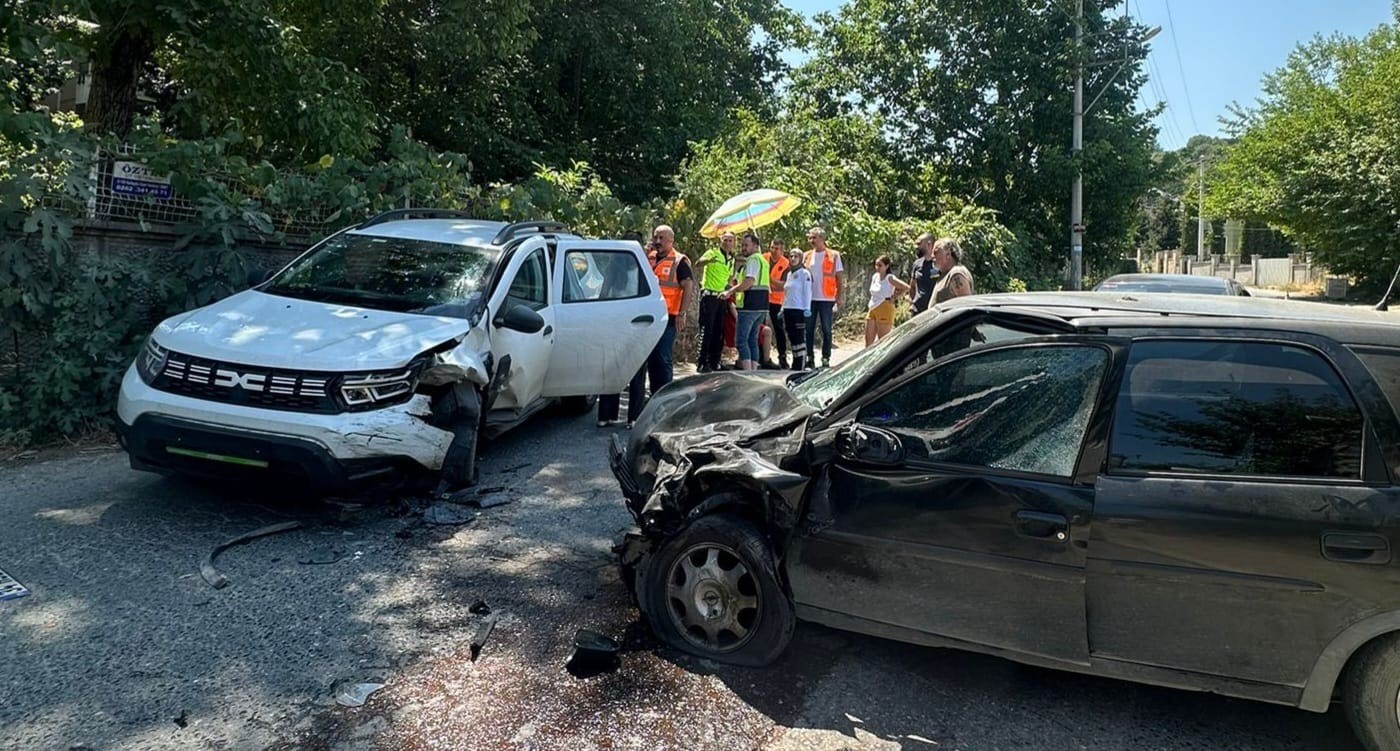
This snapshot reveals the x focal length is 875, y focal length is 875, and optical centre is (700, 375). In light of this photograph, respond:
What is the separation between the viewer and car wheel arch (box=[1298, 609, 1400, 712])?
8.89ft

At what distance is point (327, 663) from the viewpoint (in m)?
3.47

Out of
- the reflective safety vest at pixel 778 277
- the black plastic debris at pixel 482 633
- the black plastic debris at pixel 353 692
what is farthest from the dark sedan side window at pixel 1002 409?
→ the reflective safety vest at pixel 778 277

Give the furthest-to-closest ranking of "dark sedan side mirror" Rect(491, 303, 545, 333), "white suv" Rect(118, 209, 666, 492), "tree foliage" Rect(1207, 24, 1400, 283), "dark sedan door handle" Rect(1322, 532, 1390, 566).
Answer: "tree foliage" Rect(1207, 24, 1400, 283) → "dark sedan side mirror" Rect(491, 303, 545, 333) → "white suv" Rect(118, 209, 666, 492) → "dark sedan door handle" Rect(1322, 532, 1390, 566)

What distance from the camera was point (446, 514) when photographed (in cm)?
527

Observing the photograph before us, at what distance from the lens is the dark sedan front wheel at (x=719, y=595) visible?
346cm

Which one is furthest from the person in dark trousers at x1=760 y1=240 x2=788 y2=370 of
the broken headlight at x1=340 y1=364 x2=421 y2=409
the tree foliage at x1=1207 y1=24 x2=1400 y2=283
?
the tree foliage at x1=1207 y1=24 x2=1400 y2=283

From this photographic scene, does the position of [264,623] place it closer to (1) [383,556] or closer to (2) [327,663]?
(2) [327,663]

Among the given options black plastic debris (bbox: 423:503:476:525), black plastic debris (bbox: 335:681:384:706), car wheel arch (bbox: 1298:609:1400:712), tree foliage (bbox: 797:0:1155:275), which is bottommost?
black plastic debris (bbox: 335:681:384:706)

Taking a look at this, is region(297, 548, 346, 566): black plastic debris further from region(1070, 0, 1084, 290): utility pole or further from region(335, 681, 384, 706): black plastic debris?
region(1070, 0, 1084, 290): utility pole

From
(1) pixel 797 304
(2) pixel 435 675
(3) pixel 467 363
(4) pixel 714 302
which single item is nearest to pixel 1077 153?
(1) pixel 797 304

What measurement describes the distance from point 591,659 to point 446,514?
6.96ft

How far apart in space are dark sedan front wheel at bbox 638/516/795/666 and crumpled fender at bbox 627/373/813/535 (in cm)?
11

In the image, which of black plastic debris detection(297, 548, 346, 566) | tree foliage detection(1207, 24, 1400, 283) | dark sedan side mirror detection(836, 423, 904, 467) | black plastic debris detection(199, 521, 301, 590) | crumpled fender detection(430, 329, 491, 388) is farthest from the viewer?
tree foliage detection(1207, 24, 1400, 283)

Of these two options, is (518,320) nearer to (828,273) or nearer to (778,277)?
(778,277)
